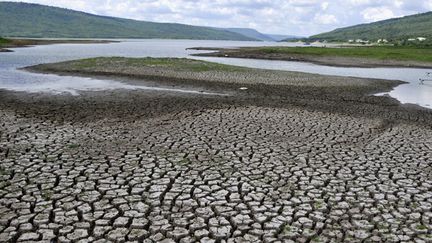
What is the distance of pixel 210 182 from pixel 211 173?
2.15 ft

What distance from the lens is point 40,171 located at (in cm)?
1021

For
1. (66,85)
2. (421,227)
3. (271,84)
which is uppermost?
(271,84)

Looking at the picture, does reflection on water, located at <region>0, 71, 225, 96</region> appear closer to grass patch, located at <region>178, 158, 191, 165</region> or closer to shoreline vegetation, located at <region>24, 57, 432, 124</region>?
shoreline vegetation, located at <region>24, 57, 432, 124</region>

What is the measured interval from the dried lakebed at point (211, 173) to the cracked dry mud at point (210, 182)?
39mm

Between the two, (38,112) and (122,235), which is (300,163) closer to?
(122,235)

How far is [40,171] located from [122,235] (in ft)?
13.9

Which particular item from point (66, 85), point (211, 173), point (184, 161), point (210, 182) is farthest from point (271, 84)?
point (210, 182)

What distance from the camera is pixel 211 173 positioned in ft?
34.4

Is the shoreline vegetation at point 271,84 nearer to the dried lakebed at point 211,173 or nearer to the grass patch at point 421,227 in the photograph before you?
the dried lakebed at point 211,173

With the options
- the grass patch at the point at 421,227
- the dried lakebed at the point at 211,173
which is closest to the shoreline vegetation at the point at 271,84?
the dried lakebed at the point at 211,173

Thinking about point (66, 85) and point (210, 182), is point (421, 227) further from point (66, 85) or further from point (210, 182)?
point (66, 85)

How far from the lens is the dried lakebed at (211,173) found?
755 cm

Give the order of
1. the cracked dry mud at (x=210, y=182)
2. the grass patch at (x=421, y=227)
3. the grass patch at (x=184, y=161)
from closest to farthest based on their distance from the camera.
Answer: the cracked dry mud at (x=210, y=182)
the grass patch at (x=421, y=227)
the grass patch at (x=184, y=161)

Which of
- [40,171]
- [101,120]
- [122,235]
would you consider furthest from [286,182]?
[101,120]
